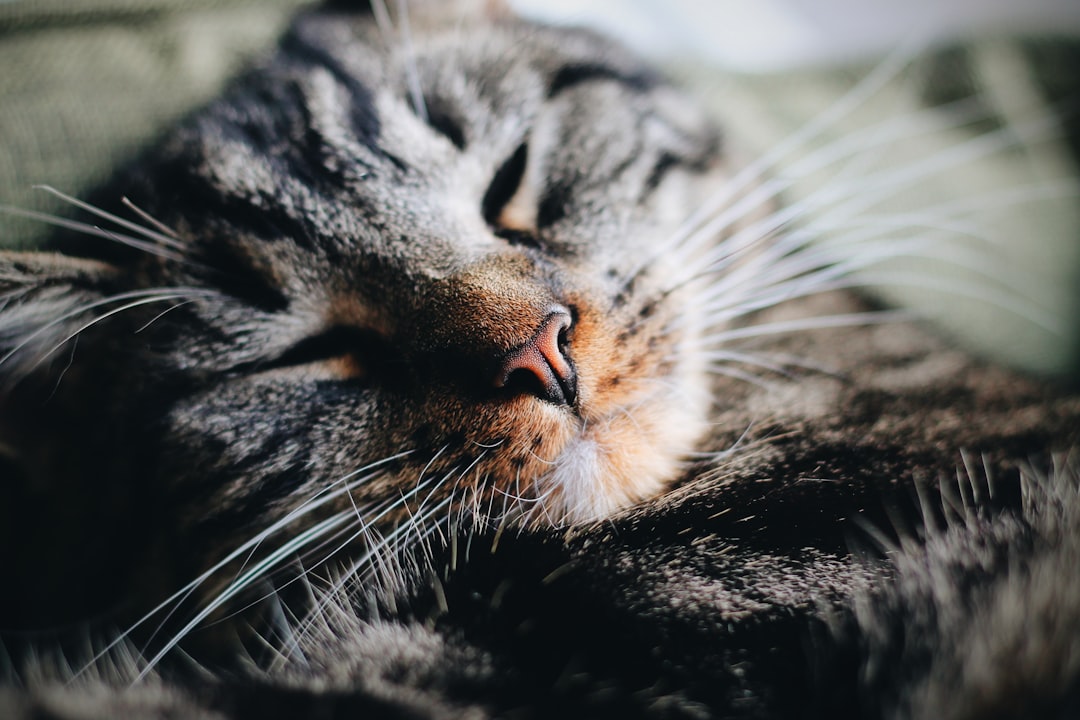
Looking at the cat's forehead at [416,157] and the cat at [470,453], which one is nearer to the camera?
the cat at [470,453]

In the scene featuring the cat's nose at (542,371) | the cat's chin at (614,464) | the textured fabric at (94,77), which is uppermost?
the textured fabric at (94,77)

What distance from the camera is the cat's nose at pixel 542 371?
0.45 m

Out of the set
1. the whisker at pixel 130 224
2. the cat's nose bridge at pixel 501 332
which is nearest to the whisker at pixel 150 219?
the whisker at pixel 130 224

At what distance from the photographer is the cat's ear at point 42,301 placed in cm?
49

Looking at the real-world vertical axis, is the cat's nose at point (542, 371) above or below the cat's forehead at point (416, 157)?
below

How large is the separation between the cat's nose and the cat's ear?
1.03ft

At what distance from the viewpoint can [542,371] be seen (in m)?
0.45

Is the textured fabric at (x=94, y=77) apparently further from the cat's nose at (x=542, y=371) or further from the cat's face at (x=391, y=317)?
the cat's nose at (x=542, y=371)

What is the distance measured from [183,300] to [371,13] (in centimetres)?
43

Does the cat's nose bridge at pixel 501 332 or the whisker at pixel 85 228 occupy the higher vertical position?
the whisker at pixel 85 228

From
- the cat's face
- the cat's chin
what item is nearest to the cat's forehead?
the cat's face

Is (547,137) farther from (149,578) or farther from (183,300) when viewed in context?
(149,578)

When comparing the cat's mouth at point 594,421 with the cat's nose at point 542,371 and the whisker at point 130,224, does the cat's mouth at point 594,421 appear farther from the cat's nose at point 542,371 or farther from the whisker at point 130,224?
the whisker at point 130,224

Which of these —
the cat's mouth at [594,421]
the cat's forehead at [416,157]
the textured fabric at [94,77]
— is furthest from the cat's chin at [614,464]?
the textured fabric at [94,77]
